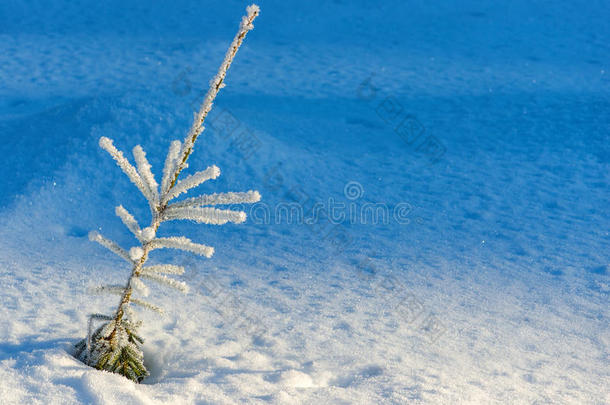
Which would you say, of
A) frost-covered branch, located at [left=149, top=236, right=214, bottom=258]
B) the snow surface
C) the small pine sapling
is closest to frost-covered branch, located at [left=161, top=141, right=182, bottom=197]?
the small pine sapling

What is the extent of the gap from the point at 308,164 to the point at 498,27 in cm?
872

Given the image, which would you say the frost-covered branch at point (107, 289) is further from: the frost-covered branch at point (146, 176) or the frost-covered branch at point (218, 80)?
the frost-covered branch at point (218, 80)

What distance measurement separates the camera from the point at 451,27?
13867 mm

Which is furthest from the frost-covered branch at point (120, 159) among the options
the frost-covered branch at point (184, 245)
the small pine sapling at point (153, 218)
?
the frost-covered branch at point (184, 245)

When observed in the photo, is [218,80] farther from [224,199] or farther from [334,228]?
[334,228]

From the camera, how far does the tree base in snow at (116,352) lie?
293 centimetres

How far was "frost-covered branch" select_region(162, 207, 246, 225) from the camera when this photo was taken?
8.09 ft

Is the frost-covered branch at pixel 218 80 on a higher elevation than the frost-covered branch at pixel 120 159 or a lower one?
higher

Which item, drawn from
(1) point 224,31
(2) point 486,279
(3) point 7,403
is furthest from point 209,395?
(1) point 224,31

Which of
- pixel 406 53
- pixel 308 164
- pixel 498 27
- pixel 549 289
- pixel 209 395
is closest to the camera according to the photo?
pixel 209 395

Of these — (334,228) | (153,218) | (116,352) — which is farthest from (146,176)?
(334,228)

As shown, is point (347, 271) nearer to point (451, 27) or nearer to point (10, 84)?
point (10, 84)

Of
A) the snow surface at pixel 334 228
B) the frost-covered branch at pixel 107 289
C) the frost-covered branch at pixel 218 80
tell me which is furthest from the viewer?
the snow surface at pixel 334 228

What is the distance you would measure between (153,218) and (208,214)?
1.19ft
